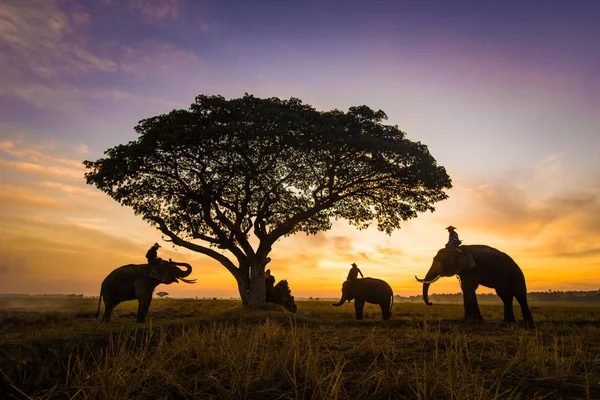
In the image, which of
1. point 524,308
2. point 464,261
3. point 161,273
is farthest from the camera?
point 161,273

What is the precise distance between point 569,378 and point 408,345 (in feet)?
8.61

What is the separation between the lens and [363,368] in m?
4.88

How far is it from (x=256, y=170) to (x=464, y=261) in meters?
11.1

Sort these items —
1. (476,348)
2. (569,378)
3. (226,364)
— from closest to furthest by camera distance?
(569,378) → (226,364) → (476,348)

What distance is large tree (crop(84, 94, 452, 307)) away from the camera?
1970 cm

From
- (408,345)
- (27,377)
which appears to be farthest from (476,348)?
(27,377)

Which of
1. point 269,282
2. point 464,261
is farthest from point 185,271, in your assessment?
point 464,261

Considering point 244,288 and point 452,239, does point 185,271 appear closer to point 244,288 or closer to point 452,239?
point 244,288

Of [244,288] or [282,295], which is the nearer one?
[244,288]

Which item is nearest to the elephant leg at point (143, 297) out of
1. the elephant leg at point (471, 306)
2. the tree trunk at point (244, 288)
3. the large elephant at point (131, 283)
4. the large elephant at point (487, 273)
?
the large elephant at point (131, 283)

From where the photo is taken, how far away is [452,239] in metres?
14.5

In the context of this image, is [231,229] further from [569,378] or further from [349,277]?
[569,378]

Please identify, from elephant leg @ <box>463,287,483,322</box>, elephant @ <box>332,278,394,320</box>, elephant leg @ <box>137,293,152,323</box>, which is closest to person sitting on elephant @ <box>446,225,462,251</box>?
elephant leg @ <box>463,287,483,322</box>

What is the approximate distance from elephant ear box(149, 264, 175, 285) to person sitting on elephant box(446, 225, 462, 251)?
38.2 feet
